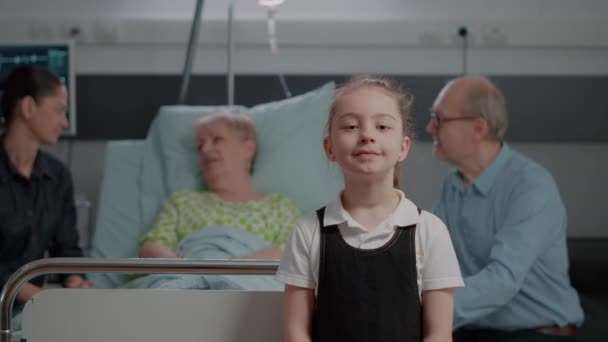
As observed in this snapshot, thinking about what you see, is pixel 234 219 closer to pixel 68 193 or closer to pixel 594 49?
pixel 68 193

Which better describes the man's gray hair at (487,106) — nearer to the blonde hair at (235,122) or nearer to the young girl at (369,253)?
the blonde hair at (235,122)

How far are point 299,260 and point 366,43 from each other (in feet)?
9.03

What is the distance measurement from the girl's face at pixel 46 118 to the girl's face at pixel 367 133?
5.60 ft

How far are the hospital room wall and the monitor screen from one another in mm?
411

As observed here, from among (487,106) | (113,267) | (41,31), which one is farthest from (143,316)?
(41,31)

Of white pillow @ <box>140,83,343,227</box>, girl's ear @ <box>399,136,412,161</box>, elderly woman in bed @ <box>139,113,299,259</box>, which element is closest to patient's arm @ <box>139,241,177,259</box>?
elderly woman in bed @ <box>139,113,299,259</box>

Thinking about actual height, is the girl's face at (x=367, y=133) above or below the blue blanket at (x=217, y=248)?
above

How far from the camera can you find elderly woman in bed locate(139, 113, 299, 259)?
10.2 ft

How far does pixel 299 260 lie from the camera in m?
1.76

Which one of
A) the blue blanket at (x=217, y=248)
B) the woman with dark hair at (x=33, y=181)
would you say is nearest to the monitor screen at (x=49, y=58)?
the woman with dark hair at (x=33, y=181)

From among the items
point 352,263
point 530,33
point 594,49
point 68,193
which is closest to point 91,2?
point 68,193

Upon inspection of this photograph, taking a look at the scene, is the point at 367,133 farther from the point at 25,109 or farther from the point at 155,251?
the point at 25,109

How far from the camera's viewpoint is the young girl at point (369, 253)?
1.69 metres

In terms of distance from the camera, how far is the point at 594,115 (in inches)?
173
